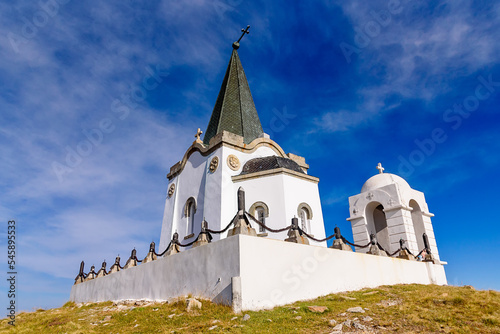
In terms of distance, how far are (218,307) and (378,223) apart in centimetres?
1116

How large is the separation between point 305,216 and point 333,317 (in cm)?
845

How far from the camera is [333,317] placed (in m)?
7.23

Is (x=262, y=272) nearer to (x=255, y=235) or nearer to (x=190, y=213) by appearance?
(x=255, y=235)

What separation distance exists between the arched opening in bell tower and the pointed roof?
7569 millimetres

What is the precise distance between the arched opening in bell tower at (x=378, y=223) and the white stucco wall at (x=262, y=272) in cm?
266

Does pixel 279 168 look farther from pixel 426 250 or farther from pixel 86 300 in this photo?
pixel 86 300

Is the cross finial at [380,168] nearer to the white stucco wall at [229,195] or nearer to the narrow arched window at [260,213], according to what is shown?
the white stucco wall at [229,195]

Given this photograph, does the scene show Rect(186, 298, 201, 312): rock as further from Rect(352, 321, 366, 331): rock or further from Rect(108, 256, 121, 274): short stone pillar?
Rect(108, 256, 121, 274): short stone pillar

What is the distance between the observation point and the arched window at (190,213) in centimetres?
1680

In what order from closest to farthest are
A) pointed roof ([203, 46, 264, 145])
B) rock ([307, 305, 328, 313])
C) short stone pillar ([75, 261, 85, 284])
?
rock ([307, 305, 328, 313]) → short stone pillar ([75, 261, 85, 284]) → pointed roof ([203, 46, 264, 145])

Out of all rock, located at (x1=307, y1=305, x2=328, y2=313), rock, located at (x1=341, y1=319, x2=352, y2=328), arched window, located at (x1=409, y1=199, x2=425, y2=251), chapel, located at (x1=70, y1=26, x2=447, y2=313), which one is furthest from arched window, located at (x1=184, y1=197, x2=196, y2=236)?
rock, located at (x1=341, y1=319, x2=352, y2=328)

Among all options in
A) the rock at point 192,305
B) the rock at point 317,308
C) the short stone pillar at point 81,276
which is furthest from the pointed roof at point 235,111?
the rock at point 317,308

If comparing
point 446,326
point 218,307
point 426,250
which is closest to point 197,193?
point 218,307

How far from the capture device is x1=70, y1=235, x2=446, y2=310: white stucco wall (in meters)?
8.47
